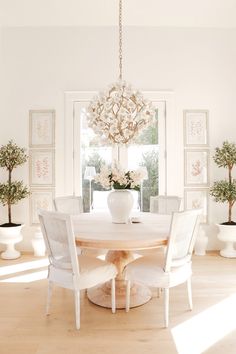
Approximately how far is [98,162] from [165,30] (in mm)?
2279

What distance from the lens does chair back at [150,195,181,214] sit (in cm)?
398

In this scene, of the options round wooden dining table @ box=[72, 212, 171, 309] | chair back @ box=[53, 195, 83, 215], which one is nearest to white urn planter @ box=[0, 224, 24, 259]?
chair back @ box=[53, 195, 83, 215]

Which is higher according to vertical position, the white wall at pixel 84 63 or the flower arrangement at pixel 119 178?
the white wall at pixel 84 63

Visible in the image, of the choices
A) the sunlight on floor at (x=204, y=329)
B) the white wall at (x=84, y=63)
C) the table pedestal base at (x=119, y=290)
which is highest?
the white wall at (x=84, y=63)

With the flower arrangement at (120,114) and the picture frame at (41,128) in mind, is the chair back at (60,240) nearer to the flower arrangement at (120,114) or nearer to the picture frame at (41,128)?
the flower arrangement at (120,114)

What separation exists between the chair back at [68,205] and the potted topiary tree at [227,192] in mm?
1988

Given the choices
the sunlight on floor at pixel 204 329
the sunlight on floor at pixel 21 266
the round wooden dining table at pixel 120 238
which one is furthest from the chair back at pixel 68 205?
the sunlight on floor at pixel 204 329

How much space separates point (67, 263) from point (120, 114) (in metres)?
1.47

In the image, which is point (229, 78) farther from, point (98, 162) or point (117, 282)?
point (117, 282)

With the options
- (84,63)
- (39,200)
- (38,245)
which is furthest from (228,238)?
(84,63)

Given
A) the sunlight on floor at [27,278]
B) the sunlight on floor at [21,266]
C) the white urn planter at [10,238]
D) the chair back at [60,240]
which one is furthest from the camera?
the white urn planter at [10,238]

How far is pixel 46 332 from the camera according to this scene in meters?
2.60

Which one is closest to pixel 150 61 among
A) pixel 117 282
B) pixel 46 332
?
pixel 117 282

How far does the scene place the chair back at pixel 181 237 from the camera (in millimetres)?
2580
